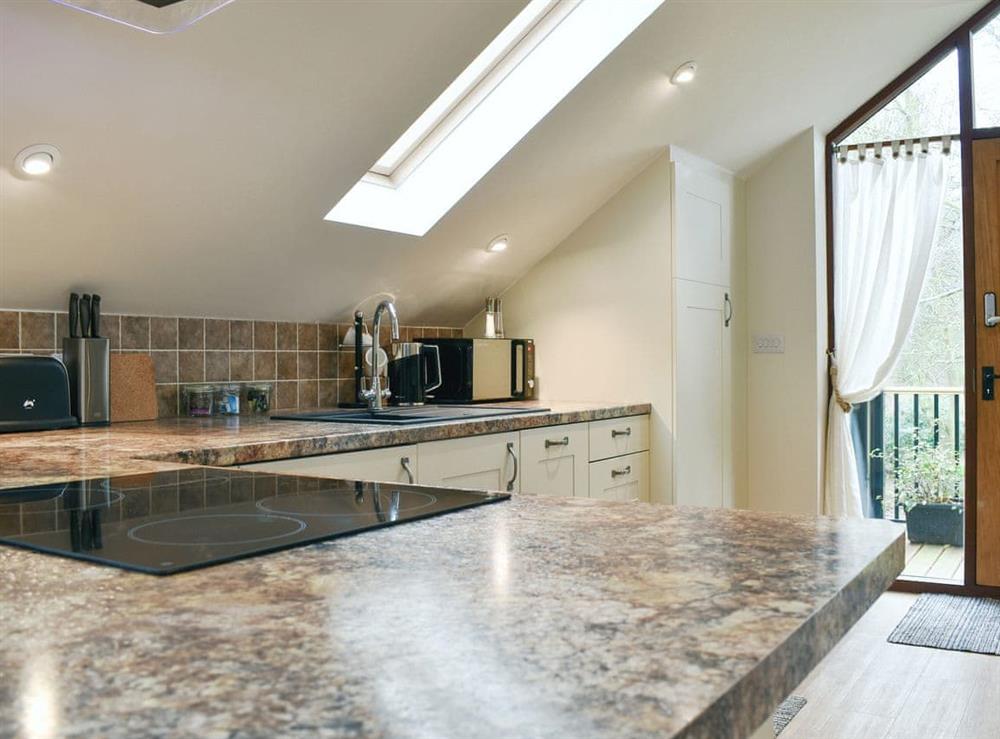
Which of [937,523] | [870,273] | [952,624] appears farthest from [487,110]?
[937,523]

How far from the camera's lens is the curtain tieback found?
4234mm

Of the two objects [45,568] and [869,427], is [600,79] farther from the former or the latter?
[45,568]

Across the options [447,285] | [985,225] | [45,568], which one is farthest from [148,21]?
[985,225]

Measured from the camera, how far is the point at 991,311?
153 inches

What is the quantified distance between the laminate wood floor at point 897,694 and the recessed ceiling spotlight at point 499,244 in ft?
6.19

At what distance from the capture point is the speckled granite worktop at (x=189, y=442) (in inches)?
64.6

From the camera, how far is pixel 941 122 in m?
4.08

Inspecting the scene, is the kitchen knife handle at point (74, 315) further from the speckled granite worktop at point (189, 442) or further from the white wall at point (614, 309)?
the white wall at point (614, 309)

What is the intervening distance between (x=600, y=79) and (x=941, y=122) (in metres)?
1.89

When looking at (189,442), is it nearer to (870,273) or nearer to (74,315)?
(74,315)

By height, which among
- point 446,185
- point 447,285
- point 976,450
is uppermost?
point 446,185

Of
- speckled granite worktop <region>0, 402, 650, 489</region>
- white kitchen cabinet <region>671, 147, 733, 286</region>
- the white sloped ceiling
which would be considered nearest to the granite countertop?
speckled granite worktop <region>0, 402, 650, 489</region>

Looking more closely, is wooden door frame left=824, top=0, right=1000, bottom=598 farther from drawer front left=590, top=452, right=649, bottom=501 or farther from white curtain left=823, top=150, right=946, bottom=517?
drawer front left=590, top=452, right=649, bottom=501

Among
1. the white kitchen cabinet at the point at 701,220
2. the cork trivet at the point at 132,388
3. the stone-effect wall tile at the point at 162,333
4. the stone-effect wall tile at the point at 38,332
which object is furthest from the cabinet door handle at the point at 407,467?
the white kitchen cabinet at the point at 701,220
